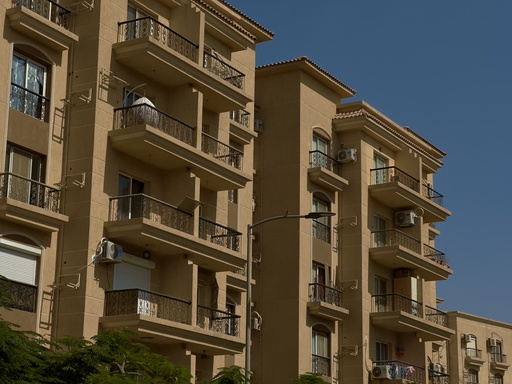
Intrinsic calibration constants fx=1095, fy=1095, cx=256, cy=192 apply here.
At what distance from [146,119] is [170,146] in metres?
1.11

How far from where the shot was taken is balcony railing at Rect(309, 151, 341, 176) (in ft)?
143

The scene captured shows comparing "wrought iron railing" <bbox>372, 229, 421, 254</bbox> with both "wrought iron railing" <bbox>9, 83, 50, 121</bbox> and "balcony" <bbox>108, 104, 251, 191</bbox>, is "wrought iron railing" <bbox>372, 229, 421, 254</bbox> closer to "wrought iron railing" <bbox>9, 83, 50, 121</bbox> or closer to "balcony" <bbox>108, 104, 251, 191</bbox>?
"balcony" <bbox>108, 104, 251, 191</bbox>

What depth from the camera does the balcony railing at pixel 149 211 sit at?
31016 mm

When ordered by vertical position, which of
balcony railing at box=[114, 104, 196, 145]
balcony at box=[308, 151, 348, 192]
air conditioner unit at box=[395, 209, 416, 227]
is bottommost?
balcony railing at box=[114, 104, 196, 145]

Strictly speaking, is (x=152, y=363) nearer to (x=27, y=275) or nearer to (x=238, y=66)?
(x=27, y=275)

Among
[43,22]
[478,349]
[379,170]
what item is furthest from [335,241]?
[478,349]

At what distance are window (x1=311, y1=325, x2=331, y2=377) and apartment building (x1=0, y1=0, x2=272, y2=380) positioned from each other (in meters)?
6.42

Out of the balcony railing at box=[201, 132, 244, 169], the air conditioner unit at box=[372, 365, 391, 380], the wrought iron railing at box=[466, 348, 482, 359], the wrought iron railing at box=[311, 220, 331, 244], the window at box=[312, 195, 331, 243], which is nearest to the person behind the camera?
the balcony railing at box=[201, 132, 244, 169]

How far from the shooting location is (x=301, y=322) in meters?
40.8

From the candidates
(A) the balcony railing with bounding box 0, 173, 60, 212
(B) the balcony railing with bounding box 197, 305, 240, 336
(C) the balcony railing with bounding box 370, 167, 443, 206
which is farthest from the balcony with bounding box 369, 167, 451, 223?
(A) the balcony railing with bounding box 0, 173, 60, 212

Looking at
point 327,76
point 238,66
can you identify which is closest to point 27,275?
point 238,66

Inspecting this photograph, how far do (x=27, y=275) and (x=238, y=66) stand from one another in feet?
44.2

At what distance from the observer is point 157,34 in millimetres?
33250

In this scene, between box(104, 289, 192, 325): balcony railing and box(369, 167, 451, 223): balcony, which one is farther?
box(369, 167, 451, 223): balcony
